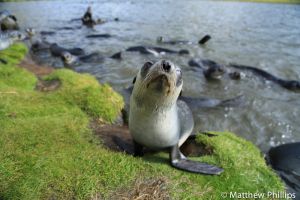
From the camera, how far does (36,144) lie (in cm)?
428

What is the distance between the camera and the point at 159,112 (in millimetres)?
3893

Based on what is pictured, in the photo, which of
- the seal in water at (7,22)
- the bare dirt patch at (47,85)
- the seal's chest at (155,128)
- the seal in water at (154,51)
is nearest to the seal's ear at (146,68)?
the seal's chest at (155,128)

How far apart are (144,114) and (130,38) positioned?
16720mm

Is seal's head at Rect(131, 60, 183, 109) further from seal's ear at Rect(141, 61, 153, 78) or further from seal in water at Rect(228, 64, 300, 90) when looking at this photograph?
seal in water at Rect(228, 64, 300, 90)

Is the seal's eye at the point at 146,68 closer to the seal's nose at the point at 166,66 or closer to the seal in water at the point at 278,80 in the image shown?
the seal's nose at the point at 166,66

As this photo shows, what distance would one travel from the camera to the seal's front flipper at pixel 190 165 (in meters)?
3.96

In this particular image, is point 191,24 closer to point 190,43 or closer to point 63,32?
point 190,43

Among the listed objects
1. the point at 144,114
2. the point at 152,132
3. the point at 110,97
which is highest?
the point at 144,114

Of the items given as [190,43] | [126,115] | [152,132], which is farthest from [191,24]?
[152,132]

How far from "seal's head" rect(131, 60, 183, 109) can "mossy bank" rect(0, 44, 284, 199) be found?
0.85 metres

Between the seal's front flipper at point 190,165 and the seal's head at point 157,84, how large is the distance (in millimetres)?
769

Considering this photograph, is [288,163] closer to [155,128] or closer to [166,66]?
[155,128]

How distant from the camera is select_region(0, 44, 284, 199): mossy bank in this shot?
3469 millimetres
